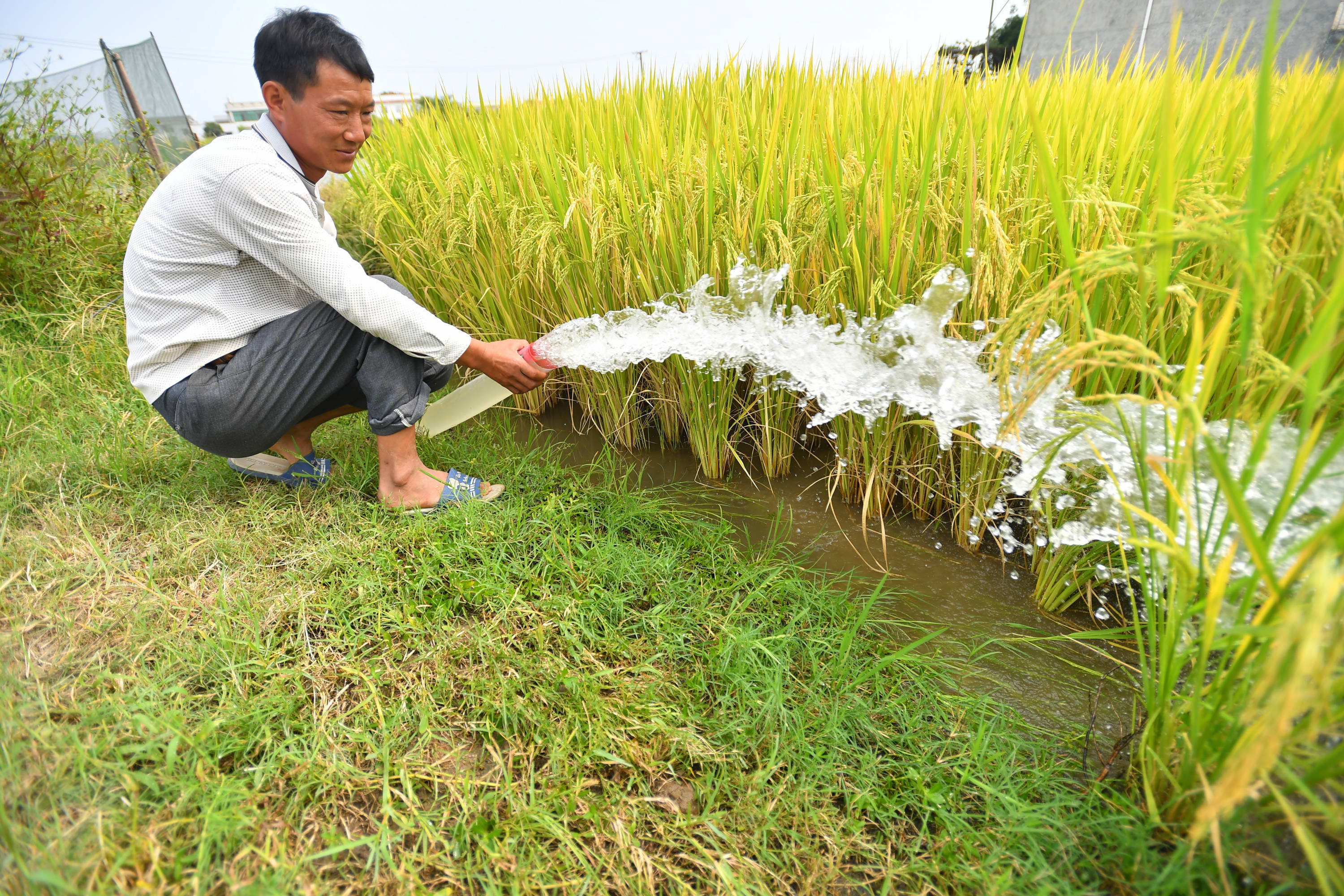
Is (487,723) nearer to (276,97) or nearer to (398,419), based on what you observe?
(398,419)

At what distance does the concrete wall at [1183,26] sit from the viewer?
26.6 ft

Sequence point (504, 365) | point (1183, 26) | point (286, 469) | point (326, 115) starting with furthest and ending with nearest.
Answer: point (1183, 26) < point (286, 469) < point (504, 365) < point (326, 115)

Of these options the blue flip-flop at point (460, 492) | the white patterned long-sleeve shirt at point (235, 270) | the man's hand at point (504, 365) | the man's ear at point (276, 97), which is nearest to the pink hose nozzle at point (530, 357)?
the man's hand at point (504, 365)

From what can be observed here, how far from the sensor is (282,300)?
1646 mm

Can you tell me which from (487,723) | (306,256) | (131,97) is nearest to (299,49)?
(306,256)

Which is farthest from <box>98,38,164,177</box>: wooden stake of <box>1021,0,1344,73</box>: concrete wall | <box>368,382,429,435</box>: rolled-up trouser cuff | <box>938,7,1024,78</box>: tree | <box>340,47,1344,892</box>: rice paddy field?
<box>1021,0,1344,73</box>: concrete wall

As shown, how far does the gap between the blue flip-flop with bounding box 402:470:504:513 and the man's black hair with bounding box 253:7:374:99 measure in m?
0.98

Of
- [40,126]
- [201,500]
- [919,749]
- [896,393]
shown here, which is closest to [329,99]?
[201,500]

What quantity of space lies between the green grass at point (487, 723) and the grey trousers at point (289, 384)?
24 cm

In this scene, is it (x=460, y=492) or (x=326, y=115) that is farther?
(x=460, y=492)

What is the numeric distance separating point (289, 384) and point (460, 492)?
496 millimetres

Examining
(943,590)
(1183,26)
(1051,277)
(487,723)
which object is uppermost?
(1183,26)

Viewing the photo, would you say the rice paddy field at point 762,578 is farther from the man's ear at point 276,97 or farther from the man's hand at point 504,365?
the man's ear at point 276,97

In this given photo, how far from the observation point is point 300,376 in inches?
63.8
